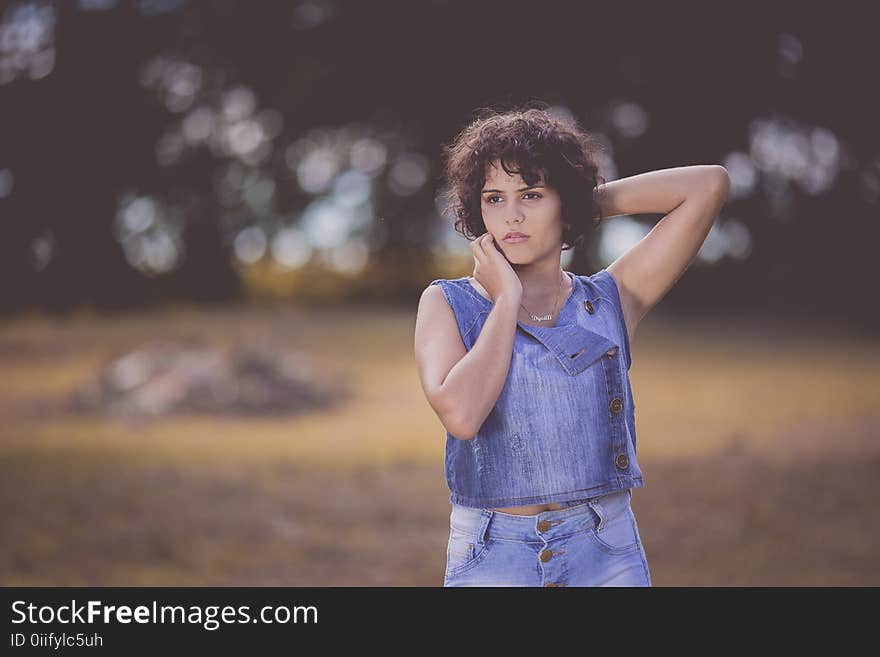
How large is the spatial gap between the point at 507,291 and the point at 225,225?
423 centimetres

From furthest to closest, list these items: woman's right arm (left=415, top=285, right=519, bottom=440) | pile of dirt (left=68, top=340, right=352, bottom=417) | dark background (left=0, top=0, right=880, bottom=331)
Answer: pile of dirt (left=68, top=340, right=352, bottom=417) → dark background (left=0, top=0, right=880, bottom=331) → woman's right arm (left=415, top=285, right=519, bottom=440)

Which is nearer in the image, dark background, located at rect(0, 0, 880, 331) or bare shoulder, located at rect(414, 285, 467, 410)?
bare shoulder, located at rect(414, 285, 467, 410)

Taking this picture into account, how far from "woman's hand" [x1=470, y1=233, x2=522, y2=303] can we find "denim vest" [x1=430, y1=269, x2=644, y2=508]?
0.04m

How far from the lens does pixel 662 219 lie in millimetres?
1332

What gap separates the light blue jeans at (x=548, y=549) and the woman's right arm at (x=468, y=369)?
4.9 inches

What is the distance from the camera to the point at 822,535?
4.30 meters

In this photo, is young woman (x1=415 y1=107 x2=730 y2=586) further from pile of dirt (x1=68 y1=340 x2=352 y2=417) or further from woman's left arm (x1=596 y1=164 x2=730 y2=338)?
pile of dirt (x1=68 y1=340 x2=352 y2=417)

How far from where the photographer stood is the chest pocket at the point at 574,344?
1.18m

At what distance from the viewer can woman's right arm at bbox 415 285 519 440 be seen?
43.2 inches

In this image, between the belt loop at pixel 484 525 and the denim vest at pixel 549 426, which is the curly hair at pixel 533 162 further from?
the belt loop at pixel 484 525

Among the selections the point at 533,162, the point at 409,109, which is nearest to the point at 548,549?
the point at 533,162

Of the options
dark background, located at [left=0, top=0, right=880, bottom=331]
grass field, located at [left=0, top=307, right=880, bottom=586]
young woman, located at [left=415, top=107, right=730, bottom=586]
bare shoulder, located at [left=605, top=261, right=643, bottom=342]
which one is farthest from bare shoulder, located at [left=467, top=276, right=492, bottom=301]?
dark background, located at [left=0, top=0, right=880, bottom=331]
